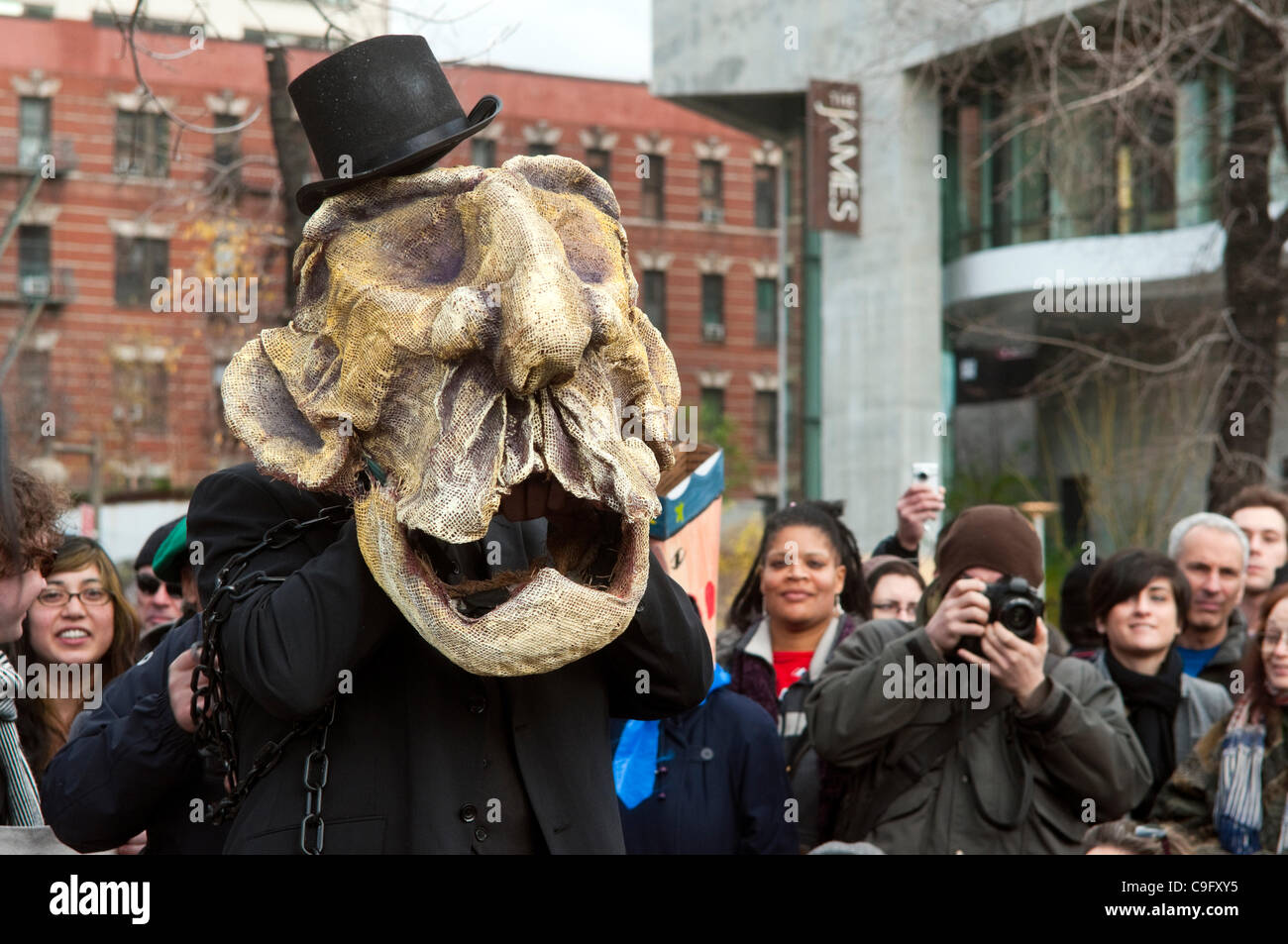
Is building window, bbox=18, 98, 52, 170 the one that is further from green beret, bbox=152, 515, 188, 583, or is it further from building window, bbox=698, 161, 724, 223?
green beret, bbox=152, 515, 188, 583

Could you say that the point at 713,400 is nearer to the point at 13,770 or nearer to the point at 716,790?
the point at 716,790

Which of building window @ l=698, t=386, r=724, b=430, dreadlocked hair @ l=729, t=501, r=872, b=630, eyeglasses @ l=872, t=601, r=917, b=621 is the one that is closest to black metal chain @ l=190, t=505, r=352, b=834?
dreadlocked hair @ l=729, t=501, r=872, b=630

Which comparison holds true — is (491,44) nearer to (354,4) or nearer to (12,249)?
(354,4)

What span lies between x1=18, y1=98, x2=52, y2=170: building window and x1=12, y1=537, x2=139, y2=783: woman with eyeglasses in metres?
31.6

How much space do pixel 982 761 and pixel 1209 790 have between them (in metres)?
0.75

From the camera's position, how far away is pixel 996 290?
22.2 meters

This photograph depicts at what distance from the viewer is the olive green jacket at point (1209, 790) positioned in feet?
14.5

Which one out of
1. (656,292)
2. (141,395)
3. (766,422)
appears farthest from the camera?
(766,422)

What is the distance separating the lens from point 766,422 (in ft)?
134

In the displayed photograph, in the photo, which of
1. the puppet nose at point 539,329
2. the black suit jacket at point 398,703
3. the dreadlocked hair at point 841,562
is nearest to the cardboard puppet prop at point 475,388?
the puppet nose at point 539,329

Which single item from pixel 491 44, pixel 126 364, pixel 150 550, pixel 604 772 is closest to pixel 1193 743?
pixel 604 772

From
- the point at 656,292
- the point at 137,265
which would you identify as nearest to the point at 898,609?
the point at 137,265

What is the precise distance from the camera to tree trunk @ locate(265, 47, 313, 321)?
7.54 metres

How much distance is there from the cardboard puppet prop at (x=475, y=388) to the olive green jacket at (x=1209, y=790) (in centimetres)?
265
